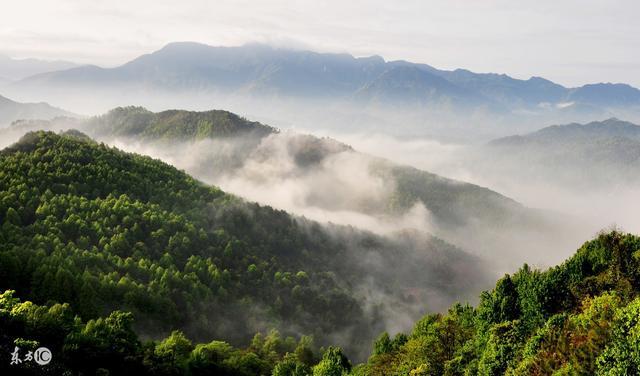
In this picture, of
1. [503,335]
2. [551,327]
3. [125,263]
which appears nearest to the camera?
[551,327]

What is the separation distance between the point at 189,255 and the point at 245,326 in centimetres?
3559

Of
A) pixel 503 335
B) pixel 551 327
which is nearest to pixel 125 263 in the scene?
pixel 503 335

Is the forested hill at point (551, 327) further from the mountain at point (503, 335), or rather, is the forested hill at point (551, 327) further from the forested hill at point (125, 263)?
the forested hill at point (125, 263)

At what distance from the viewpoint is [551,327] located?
5369 cm

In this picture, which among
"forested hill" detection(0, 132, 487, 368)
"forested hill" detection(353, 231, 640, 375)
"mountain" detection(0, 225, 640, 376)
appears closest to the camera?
"forested hill" detection(353, 231, 640, 375)

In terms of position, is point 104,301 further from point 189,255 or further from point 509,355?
point 509,355

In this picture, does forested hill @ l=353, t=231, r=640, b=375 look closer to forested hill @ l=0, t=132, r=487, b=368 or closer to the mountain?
the mountain

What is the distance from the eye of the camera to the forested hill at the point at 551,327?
140 feet

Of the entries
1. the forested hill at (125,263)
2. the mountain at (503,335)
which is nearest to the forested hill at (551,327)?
the mountain at (503,335)

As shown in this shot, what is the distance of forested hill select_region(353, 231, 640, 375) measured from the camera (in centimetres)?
4253

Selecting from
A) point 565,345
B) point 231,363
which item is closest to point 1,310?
point 231,363

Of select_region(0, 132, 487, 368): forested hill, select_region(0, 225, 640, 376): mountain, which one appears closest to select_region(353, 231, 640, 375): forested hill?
select_region(0, 225, 640, 376): mountain

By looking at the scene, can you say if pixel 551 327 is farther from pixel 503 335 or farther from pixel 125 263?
pixel 125 263

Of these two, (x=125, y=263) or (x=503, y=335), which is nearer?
(x=503, y=335)
